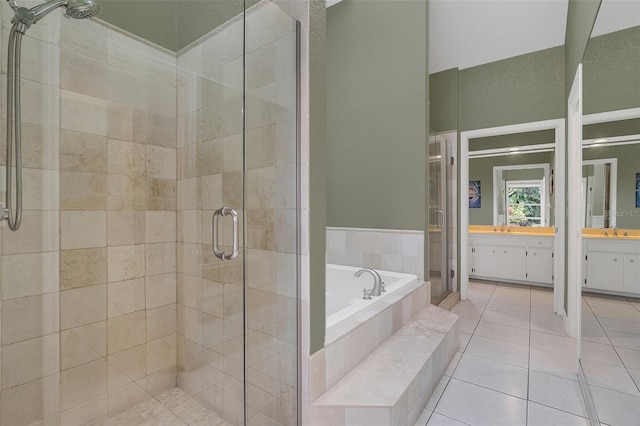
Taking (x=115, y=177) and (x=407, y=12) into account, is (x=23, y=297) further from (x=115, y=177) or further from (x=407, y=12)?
(x=407, y=12)

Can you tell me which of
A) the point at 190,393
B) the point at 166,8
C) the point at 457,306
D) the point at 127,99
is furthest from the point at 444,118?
the point at 190,393

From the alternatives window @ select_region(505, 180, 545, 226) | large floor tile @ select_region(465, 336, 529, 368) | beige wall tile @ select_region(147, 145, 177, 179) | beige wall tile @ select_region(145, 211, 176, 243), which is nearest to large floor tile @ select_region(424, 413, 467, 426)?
large floor tile @ select_region(465, 336, 529, 368)

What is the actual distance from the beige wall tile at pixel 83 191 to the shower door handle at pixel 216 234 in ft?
1.96

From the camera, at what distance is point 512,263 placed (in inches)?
189

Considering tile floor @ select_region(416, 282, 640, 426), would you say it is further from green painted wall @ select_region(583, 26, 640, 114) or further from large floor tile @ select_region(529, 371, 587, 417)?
green painted wall @ select_region(583, 26, 640, 114)

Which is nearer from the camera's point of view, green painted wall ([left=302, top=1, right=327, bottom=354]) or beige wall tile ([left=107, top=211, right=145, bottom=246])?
green painted wall ([left=302, top=1, right=327, bottom=354])

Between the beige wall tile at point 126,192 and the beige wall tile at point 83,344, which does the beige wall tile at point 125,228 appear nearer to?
the beige wall tile at point 126,192

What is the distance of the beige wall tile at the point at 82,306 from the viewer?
4.80ft

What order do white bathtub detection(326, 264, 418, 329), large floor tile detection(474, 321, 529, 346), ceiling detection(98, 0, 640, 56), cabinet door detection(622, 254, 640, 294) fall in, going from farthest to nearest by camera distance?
large floor tile detection(474, 321, 529, 346) < white bathtub detection(326, 264, 418, 329) < ceiling detection(98, 0, 640, 56) < cabinet door detection(622, 254, 640, 294)

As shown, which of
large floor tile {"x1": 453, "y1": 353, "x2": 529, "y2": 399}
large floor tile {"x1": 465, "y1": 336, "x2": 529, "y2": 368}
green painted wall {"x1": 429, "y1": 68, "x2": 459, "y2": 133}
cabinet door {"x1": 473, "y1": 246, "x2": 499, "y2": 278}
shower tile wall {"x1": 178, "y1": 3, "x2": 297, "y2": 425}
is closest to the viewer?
shower tile wall {"x1": 178, "y1": 3, "x2": 297, "y2": 425}

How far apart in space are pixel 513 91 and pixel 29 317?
15.3 ft

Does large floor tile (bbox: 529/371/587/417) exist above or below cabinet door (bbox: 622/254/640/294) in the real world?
below

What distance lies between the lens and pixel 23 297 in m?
1.27

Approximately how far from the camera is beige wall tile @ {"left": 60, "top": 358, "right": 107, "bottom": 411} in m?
1.46
